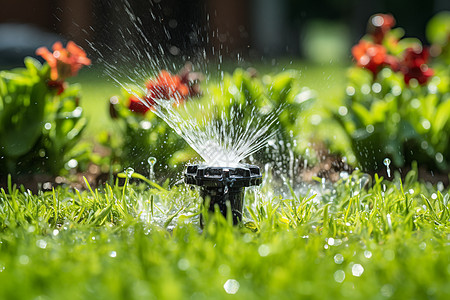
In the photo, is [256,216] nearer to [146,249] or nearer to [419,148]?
[146,249]

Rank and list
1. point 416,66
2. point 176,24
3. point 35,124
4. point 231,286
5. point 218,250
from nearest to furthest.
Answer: point 231,286 < point 218,250 < point 35,124 < point 416,66 < point 176,24

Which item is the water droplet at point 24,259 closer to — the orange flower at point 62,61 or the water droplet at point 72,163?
the water droplet at point 72,163

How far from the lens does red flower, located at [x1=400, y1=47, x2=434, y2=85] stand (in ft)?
10.8

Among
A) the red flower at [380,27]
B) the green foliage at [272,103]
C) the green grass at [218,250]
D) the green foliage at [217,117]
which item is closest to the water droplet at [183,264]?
the green grass at [218,250]

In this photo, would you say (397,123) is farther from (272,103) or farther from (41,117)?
A: (41,117)

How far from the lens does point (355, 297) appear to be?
1.43m

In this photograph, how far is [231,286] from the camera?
4.99 feet

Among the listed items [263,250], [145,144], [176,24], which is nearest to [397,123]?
[145,144]

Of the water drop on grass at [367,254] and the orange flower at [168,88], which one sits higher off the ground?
the orange flower at [168,88]

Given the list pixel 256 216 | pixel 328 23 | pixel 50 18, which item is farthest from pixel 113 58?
pixel 328 23

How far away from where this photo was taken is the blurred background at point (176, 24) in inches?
438

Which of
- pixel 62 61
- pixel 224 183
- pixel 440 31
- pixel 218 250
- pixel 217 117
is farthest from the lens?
pixel 440 31

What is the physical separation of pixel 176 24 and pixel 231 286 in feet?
40.4

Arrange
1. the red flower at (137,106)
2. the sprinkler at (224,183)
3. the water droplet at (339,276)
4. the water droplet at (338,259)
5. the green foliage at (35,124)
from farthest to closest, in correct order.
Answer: the red flower at (137,106) → the green foliage at (35,124) → the sprinkler at (224,183) → the water droplet at (338,259) → the water droplet at (339,276)
